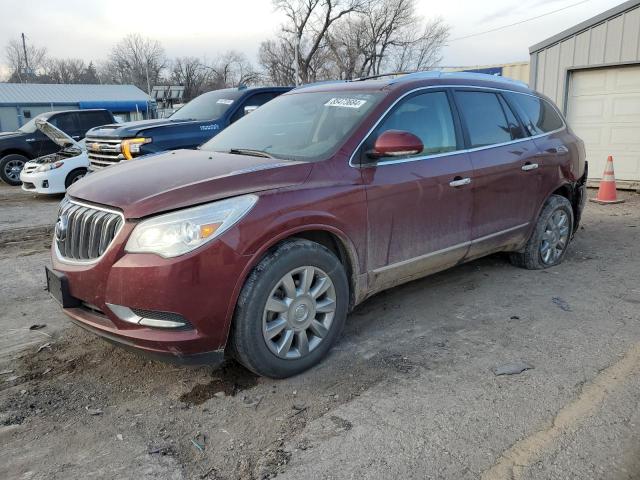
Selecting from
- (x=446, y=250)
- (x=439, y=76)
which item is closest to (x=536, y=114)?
(x=439, y=76)

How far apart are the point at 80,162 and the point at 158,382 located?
29.4 ft

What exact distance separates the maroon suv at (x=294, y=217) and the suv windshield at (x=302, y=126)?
16 millimetres

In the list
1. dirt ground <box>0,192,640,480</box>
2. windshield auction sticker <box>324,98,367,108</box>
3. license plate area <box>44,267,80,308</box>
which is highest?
windshield auction sticker <box>324,98,367,108</box>

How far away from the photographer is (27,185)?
35.7ft

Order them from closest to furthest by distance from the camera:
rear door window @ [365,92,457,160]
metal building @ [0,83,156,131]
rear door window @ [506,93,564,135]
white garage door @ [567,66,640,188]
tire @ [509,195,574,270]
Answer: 1. rear door window @ [365,92,457,160]
2. rear door window @ [506,93,564,135]
3. tire @ [509,195,574,270]
4. white garage door @ [567,66,640,188]
5. metal building @ [0,83,156,131]

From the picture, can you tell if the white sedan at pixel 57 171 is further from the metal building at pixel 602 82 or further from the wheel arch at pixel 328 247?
the metal building at pixel 602 82

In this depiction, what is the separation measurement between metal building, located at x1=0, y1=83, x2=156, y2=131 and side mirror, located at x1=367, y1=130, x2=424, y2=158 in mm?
40409

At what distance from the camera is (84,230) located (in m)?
3.00

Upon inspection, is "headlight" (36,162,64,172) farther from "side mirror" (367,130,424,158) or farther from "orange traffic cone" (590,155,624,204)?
"orange traffic cone" (590,155,624,204)

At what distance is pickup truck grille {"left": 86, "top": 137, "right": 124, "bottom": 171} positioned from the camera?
7.82 m

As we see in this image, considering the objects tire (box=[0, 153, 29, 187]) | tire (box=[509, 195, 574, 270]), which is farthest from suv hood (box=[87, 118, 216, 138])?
tire (box=[0, 153, 29, 187])

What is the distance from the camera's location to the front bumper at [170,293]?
266cm

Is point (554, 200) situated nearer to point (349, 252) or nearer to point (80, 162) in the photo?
point (349, 252)

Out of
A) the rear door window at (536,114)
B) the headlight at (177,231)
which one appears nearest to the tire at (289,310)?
the headlight at (177,231)
